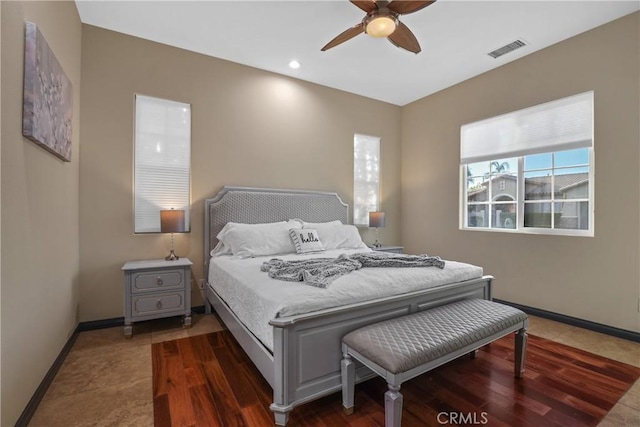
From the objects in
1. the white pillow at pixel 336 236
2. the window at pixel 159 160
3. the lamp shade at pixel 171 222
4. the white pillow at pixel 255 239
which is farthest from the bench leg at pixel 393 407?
the window at pixel 159 160

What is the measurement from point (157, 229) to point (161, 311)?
920 mm

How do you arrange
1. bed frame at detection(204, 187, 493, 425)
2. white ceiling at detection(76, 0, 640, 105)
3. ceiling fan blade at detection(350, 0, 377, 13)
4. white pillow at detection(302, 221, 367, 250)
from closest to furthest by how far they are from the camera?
bed frame at detection(204, 187, 493, 425) < ceiling fan blade at detection(350, 0, 377, 13) < white ceiling at detection(76, 0, 640, 105) < white pillow at detection(302, 221, 367, 250)

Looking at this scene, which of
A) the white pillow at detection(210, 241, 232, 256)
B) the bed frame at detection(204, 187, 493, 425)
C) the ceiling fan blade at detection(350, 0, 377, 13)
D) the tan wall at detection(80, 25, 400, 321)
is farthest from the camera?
the white pillow at detection(210, 241, 232, 256)

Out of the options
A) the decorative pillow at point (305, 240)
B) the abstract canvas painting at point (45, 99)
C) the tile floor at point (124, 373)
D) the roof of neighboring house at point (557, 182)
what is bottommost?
the tile floor at point (124, 373)

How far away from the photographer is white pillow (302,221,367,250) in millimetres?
3680

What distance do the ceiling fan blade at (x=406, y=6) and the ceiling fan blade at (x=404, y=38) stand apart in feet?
0.43

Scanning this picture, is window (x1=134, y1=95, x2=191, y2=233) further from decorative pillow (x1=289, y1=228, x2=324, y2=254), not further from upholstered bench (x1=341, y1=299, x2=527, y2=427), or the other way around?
upholstered bench (x1=341, y1=299, x2=527, y2=427)

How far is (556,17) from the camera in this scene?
2840mm

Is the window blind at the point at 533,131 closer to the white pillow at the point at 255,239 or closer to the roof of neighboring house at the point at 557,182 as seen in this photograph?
the roof of neighboring house at the point at 557,182

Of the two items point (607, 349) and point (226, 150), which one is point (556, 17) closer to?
point (607, 349)

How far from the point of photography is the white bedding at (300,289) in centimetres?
169

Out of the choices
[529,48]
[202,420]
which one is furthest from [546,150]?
[202,420]

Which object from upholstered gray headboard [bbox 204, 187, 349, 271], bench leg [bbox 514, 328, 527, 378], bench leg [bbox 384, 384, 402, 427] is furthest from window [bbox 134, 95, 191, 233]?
bench leg [bbox 514, 328, 527, 378]

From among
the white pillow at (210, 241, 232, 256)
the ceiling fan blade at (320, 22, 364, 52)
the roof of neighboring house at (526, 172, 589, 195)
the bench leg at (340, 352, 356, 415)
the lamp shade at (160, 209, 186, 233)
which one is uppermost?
the ceiling fan blade at (320, 22, 364, 52)
